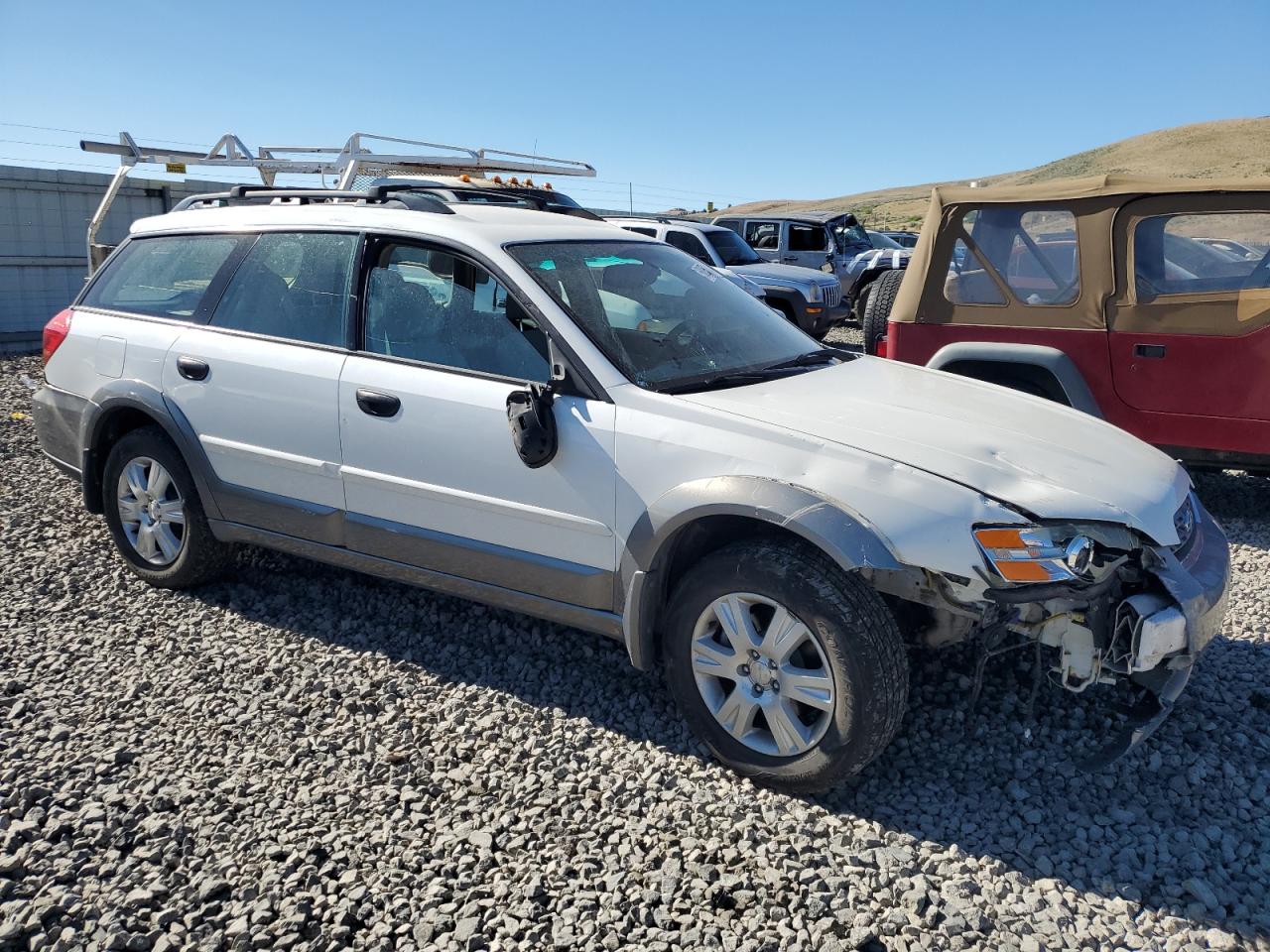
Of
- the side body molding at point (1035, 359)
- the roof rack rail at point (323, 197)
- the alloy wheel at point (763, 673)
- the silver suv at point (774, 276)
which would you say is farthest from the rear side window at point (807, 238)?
the alloy wheel at point (763, 673)

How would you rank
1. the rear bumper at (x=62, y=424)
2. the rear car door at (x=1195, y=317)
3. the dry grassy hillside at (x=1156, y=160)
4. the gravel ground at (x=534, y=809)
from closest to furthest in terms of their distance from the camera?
the gravel ground at (x=534, y=809) → the rear bumper at (x=62, y=424) → the rear car door at (x=1195, y=317) → the dry grassy hillside at (x=1156, y=160)

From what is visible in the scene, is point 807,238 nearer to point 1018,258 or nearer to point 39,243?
point 39,243

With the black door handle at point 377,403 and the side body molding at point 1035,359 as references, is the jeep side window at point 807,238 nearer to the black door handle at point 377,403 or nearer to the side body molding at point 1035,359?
the side body molding at point 1035,359

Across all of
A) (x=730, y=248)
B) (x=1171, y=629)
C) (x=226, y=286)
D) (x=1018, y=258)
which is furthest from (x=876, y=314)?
(x=730, y=248)

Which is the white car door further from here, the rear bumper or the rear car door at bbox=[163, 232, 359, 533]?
the rear bumper

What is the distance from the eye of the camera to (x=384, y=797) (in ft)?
10.4

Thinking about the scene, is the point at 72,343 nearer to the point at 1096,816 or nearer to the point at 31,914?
the point at 31,914

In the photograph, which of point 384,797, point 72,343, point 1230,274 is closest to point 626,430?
point 384,797

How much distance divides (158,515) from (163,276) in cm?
115

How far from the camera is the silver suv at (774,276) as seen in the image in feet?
42.0

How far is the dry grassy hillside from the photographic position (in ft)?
212

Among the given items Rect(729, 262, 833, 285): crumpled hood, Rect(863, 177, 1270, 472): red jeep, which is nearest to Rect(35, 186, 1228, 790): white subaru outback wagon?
Rect(863, 177, 1270, 472): red jeep

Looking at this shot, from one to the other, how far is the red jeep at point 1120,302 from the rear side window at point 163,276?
4084 mm

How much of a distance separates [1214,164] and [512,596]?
250 ft
